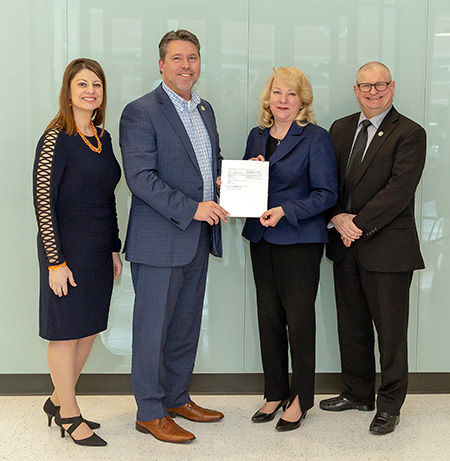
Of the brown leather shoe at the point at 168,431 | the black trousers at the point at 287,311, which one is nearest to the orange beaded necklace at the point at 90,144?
the black trousers at the point at 287,311

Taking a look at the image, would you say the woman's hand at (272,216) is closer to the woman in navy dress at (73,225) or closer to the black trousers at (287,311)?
the black trousers at (287,311)

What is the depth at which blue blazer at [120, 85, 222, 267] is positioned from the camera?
281cm

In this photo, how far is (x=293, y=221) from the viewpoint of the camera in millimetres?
2910

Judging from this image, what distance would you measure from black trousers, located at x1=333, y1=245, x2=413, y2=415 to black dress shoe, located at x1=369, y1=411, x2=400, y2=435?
0.10 ft

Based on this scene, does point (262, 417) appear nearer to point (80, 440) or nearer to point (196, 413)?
point (196, 413)

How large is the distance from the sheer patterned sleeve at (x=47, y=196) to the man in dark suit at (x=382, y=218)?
1.49 m

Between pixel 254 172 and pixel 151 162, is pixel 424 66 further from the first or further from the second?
pixel 151 162

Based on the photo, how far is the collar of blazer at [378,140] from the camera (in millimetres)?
3051

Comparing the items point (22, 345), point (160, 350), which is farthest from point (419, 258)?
point (22, 345)

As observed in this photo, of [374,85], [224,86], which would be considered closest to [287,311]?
[374,85]

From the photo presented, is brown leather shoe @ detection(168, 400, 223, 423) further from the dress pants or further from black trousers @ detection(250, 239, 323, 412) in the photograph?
black trousers @ detection(250, 239, 323, 412)

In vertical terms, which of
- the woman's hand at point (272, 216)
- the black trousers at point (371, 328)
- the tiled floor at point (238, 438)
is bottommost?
the tiled floor at point (238, 438)

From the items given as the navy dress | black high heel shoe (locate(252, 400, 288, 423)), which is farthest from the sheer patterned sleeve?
black high heel shoe (locate(252, 400, 288, 423))

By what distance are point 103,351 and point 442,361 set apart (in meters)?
2.20
